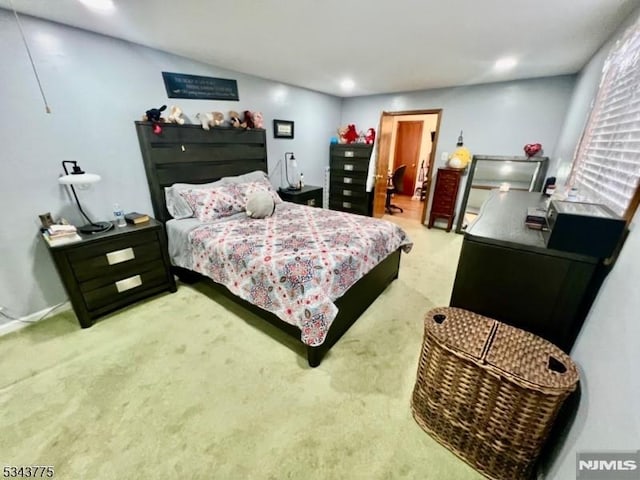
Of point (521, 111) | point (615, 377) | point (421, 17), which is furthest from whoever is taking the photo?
point (521, 111)

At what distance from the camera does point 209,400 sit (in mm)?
1479

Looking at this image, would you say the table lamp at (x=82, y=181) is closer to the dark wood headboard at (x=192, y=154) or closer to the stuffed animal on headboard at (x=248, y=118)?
the dark wood headboard at (x=192, y=154)

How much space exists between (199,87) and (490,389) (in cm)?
354

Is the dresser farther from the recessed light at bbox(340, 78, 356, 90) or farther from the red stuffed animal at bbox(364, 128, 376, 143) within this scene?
the recessed light at bbox(340, 78, 356, 90)

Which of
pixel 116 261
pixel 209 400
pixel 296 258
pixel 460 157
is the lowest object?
pixel 209 400

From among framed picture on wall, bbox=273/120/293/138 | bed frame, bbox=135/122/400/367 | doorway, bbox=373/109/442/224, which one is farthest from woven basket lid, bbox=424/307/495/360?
doorway, bbox=373/109/442/224

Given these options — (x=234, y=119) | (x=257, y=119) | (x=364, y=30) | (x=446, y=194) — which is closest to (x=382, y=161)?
(x=446, y=194)

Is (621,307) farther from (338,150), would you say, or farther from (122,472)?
(338,150)

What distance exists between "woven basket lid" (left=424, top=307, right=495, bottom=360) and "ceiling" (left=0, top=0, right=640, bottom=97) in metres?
1.84

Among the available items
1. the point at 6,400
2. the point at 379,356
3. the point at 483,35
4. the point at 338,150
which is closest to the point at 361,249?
the point at 379,356

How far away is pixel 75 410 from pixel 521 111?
5.32m

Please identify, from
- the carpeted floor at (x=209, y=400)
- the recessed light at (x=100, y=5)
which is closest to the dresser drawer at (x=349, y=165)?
the carpeted floor at (x=209, y=400)

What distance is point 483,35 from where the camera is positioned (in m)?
1.99

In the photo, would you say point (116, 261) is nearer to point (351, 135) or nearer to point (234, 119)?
point (234, 119)
